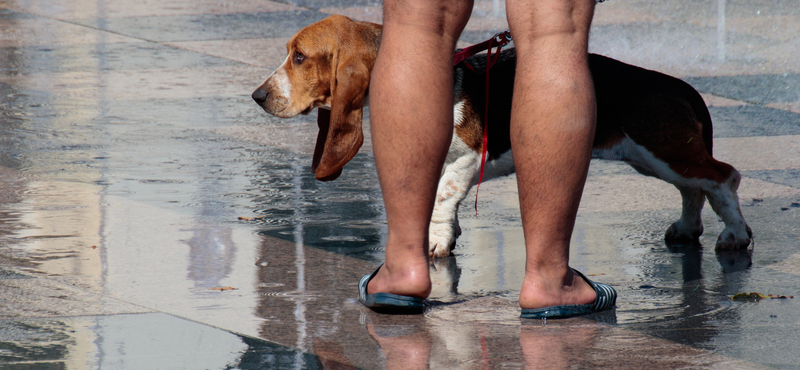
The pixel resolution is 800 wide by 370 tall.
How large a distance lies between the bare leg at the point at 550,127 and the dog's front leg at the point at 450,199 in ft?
2.82

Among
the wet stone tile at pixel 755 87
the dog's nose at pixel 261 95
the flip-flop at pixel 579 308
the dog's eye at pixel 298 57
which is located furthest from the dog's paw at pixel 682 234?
the wet stone tile at pixel 755 87

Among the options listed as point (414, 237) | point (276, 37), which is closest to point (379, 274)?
point (414, 237)

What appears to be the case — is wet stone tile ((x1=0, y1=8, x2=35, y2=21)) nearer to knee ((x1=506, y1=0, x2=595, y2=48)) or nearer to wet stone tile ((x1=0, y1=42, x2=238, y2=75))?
wet stone tile ((x1=0, y1=42, x2=238, y2=75))

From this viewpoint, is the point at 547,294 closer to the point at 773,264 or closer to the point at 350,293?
the point at 350,293

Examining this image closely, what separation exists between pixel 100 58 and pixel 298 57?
4.76 metres

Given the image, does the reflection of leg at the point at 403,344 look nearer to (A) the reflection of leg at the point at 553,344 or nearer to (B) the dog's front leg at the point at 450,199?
(A) the reflection of leg at the point at 553,344

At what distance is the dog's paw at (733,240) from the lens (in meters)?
3.64

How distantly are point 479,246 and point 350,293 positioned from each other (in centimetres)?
80

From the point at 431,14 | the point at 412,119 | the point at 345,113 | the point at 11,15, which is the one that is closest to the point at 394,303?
the point at 412,119

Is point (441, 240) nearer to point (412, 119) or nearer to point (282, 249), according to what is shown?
point (282, 249)

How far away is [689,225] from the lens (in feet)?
12.5

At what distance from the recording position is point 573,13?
2738 mm

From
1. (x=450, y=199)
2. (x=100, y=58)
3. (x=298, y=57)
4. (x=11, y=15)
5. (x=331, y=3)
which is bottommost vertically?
(x=450, y=199)

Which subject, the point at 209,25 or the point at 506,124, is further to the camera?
the point at 209,25
